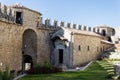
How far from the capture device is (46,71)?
29531 millimetres

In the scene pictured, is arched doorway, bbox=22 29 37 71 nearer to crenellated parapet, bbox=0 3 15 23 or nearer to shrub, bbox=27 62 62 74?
shrub, bbox=27 62 62 74

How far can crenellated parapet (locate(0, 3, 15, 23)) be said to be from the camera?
2678 centimetres

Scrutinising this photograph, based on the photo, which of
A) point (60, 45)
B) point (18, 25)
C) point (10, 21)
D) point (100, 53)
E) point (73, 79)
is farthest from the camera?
point (100, 53)

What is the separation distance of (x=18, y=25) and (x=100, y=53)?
17241mm

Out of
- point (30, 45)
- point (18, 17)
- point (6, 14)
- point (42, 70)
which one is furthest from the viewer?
point (30, 45)

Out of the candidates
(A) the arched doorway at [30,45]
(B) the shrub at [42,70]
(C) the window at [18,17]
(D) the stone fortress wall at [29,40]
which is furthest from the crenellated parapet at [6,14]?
(B) the shrub at [42,70]

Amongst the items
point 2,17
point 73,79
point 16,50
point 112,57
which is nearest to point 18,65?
A: point 16,50

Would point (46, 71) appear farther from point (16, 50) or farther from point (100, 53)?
point (100, 53)

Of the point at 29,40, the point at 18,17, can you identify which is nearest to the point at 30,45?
the point at 29,40

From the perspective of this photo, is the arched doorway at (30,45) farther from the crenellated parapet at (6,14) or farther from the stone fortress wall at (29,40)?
the crenellated parapet at (6,14)

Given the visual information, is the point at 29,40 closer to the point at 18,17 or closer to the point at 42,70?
the point at 18,17

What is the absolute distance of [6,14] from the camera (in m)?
27.8

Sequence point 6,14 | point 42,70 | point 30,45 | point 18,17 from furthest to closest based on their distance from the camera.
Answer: point 30,45 → point 18,17 → point 42,70 → point 6,14

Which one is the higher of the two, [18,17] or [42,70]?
[18,17]
